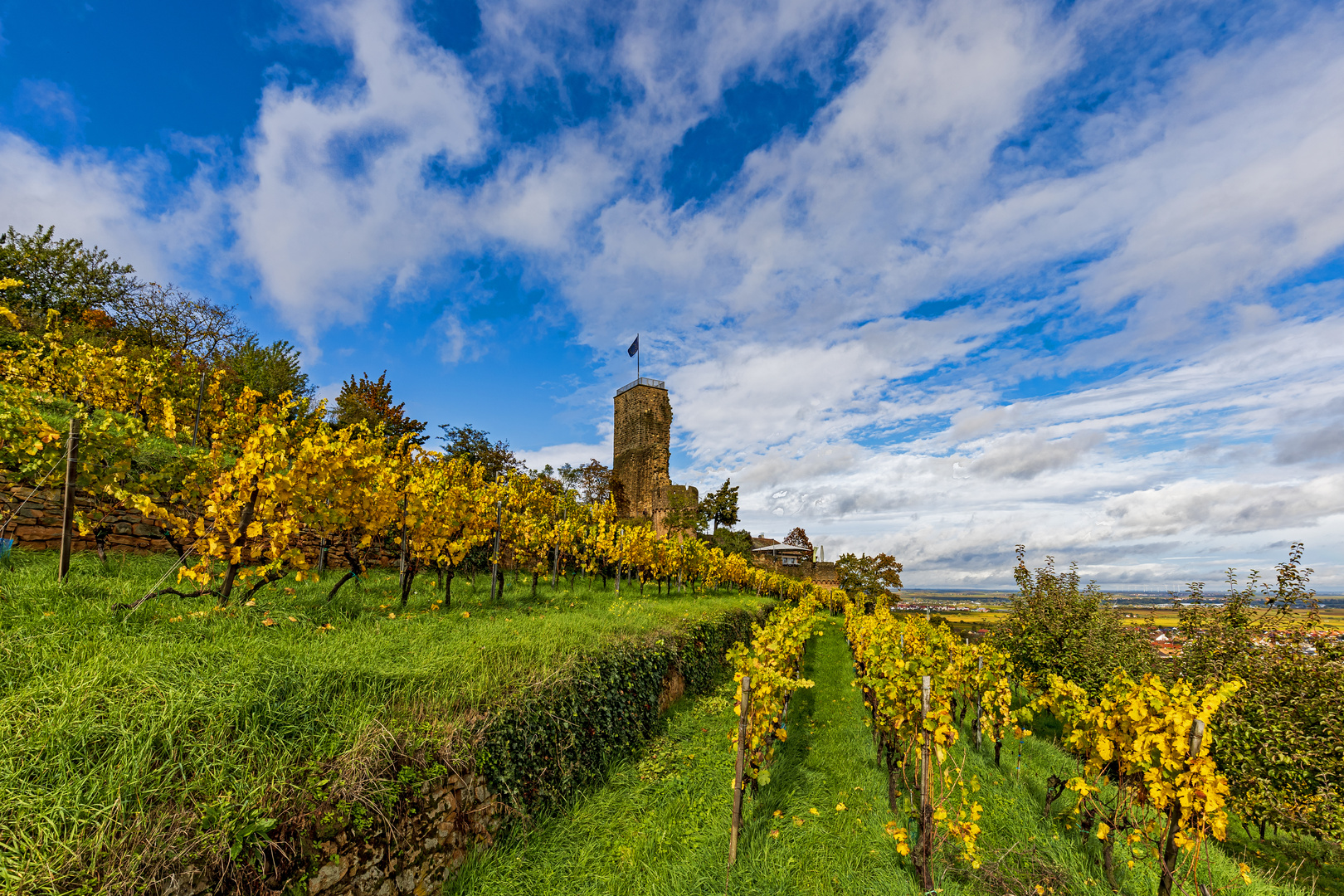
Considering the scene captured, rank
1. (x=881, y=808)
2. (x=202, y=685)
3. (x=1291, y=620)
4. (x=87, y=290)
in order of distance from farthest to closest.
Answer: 1. (x=87, y=290)
2. (x=1291, y=620)
3. (x=881, y=808)
4. (x=202, y=685)

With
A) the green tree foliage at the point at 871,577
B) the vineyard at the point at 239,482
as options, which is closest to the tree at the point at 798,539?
the green tree foliage at the point at 871,577

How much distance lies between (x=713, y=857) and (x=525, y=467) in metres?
30.2

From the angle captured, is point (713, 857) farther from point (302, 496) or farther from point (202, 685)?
point (302, 496)

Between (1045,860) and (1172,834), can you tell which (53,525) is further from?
(1172,834)

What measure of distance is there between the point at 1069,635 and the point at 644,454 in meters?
25.7

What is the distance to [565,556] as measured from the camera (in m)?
15.3

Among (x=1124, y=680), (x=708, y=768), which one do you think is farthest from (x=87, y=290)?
(x=1124, y=680)

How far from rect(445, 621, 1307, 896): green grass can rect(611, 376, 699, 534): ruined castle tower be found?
1008 inches

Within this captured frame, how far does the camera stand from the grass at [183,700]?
2613mm

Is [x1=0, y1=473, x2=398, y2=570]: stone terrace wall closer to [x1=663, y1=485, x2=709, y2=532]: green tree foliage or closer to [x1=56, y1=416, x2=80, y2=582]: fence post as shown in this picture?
[x1=56, y1=416, x2=80, y2=582]: fence post

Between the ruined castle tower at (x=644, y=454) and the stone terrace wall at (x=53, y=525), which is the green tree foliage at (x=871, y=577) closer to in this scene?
the ruined castle tower at (x=644, y=454)

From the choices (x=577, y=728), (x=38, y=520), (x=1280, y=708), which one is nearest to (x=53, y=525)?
(x=38, y=520)

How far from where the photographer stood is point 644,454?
33500mm

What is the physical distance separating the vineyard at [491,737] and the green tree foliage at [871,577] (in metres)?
24.2
